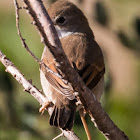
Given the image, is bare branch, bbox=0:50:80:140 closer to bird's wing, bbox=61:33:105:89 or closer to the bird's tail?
the bird's tail

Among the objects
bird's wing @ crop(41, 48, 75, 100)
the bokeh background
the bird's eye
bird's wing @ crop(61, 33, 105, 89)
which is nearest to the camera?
bird's wing @ crop(41, 48, 75, 100)

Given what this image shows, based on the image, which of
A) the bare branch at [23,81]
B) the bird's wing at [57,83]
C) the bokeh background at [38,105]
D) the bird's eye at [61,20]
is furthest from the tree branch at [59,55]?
the bird's eye at [61,20]

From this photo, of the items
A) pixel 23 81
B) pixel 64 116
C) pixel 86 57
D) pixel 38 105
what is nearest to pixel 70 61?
pixel 86 57

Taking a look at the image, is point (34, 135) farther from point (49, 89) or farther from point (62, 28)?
point (62, 28)

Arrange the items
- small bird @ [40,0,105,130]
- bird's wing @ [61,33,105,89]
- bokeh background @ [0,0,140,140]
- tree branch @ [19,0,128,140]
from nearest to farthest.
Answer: tree branch @ [19,0,128,140]
small bird @ [40,0,105,130]
bird's wing @ [61,33,105,89]
bokeh background @ [0,0,140,140]

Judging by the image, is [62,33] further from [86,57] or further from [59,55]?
[59,55]

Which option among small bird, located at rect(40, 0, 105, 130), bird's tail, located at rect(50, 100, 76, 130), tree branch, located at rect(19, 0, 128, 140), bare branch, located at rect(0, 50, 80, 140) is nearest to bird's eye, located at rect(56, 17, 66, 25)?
small bird, located at rect(40, 0, 105, 130)

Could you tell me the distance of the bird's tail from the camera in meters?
4.86

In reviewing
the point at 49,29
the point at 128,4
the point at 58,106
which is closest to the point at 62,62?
the point at 49,29

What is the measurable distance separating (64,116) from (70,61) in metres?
0.68

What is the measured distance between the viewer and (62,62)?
362cm

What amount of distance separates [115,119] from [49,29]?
9.63 ft

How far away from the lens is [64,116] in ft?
16.2

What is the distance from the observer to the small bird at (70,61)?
16.4 ft
